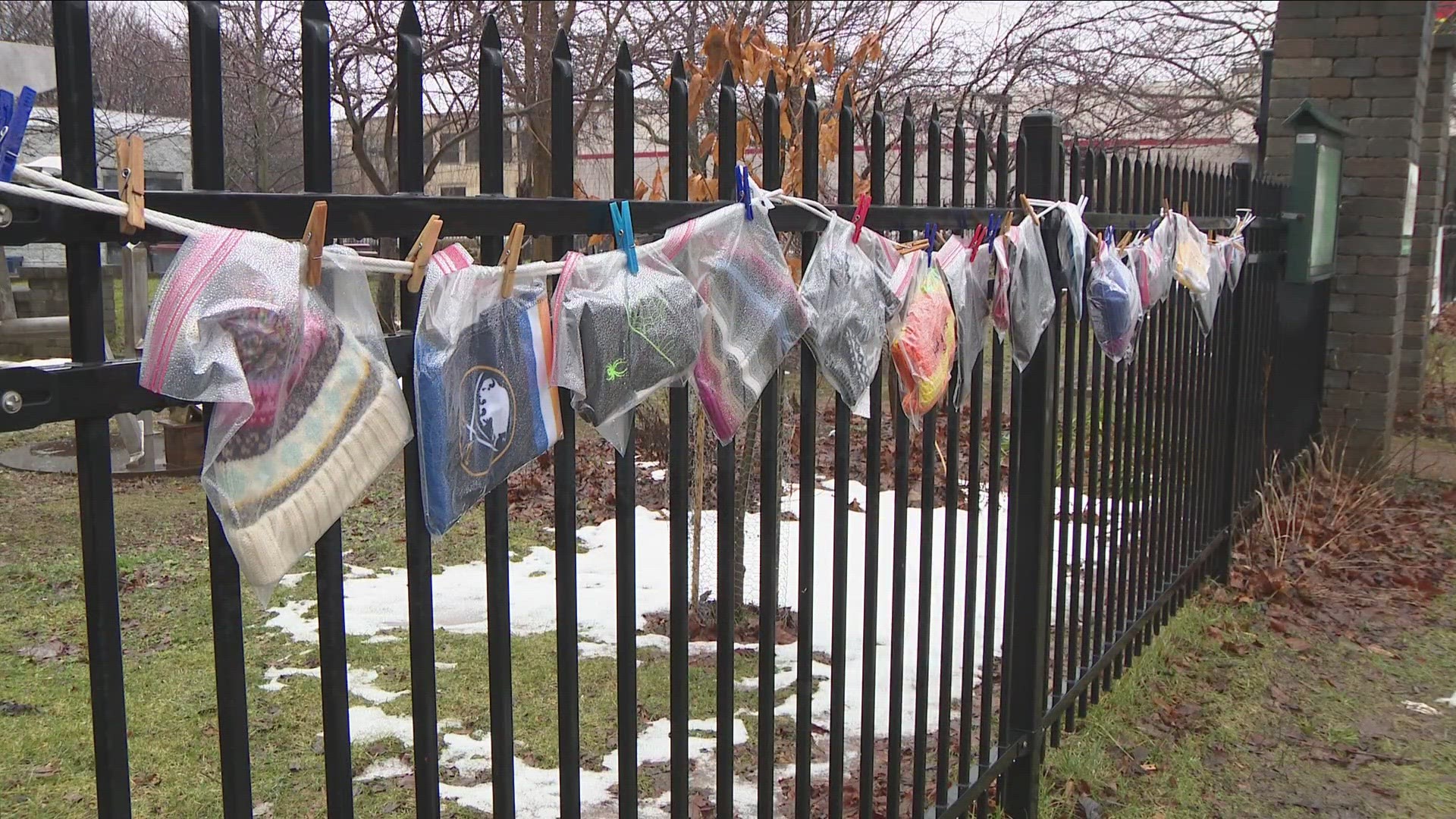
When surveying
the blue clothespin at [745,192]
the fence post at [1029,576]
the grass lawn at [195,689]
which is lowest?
the grass lawn at [195,689]

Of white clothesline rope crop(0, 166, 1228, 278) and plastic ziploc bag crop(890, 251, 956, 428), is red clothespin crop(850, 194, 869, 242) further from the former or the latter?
white clothesline rope crop(0, 166, 1228, 278)

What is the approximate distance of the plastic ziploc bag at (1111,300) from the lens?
3.66 m

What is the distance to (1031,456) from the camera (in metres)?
3.49

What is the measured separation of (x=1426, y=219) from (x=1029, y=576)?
716 centimetres

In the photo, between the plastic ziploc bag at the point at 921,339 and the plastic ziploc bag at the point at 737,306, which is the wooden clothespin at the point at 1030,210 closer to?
the plastic ziploc bag at the point at 921,339

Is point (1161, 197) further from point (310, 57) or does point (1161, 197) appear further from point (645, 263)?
point (310, 57)

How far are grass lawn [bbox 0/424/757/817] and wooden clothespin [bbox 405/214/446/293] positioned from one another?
6.95ft

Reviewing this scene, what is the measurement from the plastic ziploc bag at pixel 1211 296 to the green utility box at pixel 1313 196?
181cm

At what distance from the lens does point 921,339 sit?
2.64 metres

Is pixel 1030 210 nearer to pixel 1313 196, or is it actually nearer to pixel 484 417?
pixel 484 417

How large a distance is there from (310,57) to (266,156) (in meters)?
9.21

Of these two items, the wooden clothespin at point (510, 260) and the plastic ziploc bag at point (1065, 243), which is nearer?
the wooden clothespin at point (510, 260)

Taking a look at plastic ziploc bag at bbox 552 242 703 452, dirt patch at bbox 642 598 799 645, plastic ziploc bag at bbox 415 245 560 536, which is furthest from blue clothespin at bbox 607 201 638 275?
dirt patch at bbox 642 598 799 645

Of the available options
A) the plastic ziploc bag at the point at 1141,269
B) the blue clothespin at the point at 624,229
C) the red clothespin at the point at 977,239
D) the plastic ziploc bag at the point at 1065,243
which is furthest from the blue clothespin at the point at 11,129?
the plastic ziploc bag at the point at 1141,269
